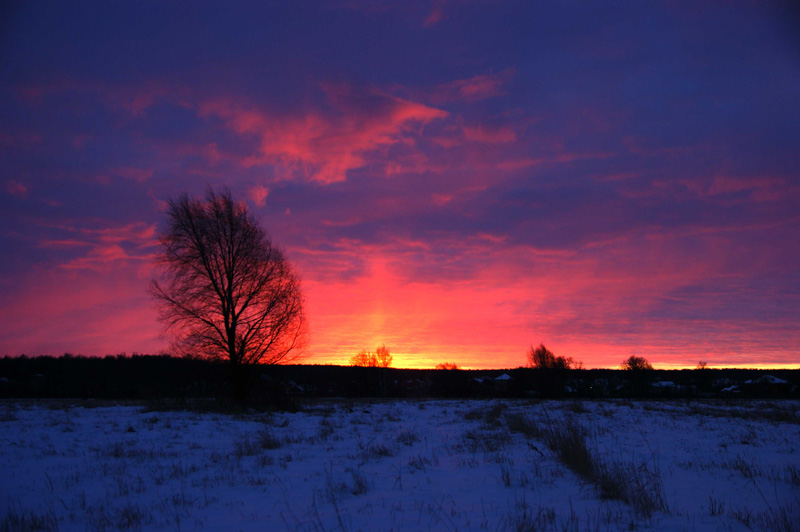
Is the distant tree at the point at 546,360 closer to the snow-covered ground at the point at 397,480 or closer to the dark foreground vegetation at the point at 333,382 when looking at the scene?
the dark foreground vegetation at the point at 333,382

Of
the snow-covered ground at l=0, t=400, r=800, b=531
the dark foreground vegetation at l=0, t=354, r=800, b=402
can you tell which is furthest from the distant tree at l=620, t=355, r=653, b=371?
the snow-covered ground at l=0, t=400, r=800, b=531

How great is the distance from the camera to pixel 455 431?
15148mm

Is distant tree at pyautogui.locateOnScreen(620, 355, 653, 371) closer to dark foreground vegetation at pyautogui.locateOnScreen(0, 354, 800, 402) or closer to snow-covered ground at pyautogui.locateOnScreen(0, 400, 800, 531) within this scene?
dark foreground vegetation at pyautogui.locateOnScreen(0, 354, 800, 402)

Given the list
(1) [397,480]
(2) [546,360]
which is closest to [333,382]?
(2) [546,360]

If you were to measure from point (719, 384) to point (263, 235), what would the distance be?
104 m

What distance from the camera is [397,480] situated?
7.98 m

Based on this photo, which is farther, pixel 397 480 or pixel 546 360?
pixel 546 360

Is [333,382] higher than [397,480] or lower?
lower

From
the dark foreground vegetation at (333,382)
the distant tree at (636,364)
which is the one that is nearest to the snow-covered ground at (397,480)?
the dark foreground vegetation at (333,382)

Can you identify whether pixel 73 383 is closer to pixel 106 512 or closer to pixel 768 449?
pixel 106 512

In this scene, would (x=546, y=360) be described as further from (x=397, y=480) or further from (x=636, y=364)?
(x=397, y=480)

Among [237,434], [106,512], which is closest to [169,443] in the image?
[237,434]

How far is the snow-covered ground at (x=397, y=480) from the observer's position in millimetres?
5848

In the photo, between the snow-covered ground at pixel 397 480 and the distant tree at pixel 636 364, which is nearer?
the snow-covered ground at pixel 397 480
